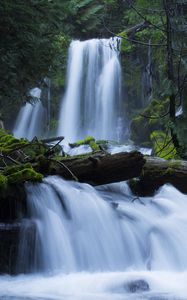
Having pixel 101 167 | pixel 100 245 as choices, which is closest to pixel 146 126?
pixel 101 167

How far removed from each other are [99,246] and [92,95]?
1650cm

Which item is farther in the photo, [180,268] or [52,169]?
[52,169]

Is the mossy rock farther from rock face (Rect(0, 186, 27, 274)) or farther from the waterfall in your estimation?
rock face (Rect(0, 186, 27, 274))

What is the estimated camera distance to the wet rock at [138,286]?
518cm

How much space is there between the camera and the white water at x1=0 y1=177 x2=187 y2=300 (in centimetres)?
526

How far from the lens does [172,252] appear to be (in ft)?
21.6

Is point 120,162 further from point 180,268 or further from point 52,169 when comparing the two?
point 180,268

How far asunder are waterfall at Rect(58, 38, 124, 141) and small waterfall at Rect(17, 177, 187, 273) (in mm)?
13884

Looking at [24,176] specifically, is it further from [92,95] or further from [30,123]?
[30,123]

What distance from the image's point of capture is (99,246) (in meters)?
6.51

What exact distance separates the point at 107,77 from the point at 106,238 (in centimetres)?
1659

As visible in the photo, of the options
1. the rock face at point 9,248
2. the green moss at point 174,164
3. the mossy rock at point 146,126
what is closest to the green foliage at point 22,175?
the rock face at point 9,248

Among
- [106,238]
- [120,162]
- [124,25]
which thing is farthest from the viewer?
[124,25]

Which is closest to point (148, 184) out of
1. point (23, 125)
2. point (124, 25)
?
point (23, 125)
